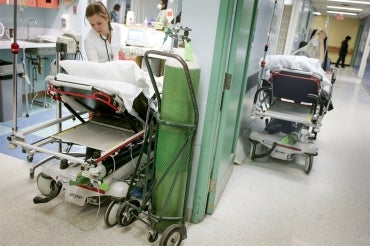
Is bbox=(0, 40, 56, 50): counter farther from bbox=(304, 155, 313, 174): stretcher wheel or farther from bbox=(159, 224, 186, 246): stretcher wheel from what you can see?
bbox=(304, 155, 313, 174): stretcher wheel

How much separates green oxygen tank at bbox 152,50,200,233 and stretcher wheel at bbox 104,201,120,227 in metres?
0.28

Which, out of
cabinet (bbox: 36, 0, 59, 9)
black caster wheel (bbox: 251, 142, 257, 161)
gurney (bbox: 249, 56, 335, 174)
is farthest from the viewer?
cabinet (bbox: 36, 0, 59, 9)

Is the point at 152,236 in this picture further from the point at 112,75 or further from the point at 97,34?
the point at 97,34

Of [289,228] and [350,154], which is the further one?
[350,154]

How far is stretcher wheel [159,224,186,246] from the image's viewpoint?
6.57 ft

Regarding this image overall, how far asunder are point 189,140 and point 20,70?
2.89 metres

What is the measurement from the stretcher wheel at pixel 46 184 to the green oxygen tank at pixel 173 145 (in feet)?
2.73

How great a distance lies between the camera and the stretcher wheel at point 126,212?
2.22m

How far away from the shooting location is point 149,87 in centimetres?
221

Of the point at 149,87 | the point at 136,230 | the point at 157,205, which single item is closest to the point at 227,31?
the point at 149,87

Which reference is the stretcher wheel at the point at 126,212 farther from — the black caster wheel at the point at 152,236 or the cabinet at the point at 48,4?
the cabinet at the point at 48,4

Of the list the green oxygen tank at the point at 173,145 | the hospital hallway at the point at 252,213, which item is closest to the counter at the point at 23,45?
the hospital hallway at the point at 252,213

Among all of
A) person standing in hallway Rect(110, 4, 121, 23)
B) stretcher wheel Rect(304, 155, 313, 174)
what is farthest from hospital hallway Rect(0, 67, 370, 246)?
person standing in hallway Rect(110, 4, 121, 23)

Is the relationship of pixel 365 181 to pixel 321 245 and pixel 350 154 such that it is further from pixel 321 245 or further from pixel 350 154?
pixel 321 245
